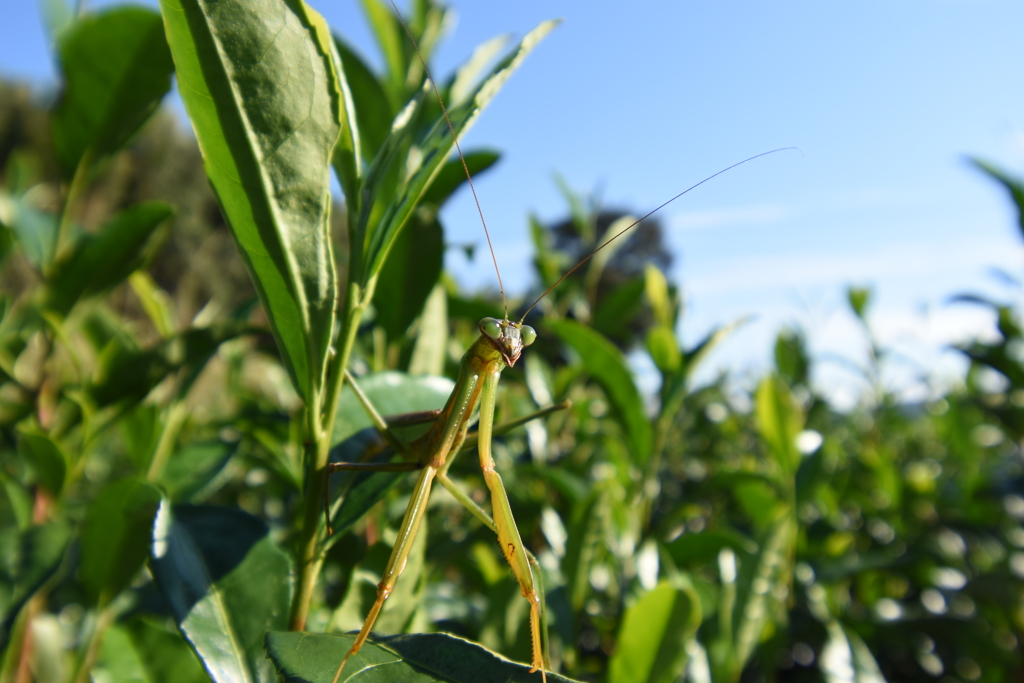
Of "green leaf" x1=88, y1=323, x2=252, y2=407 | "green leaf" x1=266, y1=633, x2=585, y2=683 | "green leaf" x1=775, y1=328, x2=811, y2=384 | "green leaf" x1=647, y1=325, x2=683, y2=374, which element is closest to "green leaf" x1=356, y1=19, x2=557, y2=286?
"green leaf" x1=266, y1=633, x2=585, y2=683

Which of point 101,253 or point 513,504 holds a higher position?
point 101,253

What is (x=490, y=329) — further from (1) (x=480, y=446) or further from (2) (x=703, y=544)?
(2) (x=703, y=544)

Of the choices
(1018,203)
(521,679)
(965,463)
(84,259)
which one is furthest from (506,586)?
(965,463)

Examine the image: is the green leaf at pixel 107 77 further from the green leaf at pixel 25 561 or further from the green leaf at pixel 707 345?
the green leaf at pixel 707 345

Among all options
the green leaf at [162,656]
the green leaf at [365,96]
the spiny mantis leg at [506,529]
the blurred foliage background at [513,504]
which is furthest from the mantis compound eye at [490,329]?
the green leaf at [162,656]

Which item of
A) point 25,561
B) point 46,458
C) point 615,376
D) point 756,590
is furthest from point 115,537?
point 756,590

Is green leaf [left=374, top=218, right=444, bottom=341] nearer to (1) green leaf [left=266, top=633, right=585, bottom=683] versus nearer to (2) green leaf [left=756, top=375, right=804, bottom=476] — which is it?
(1) green leaf [left=266, top=633, right=585, bottom=683]
